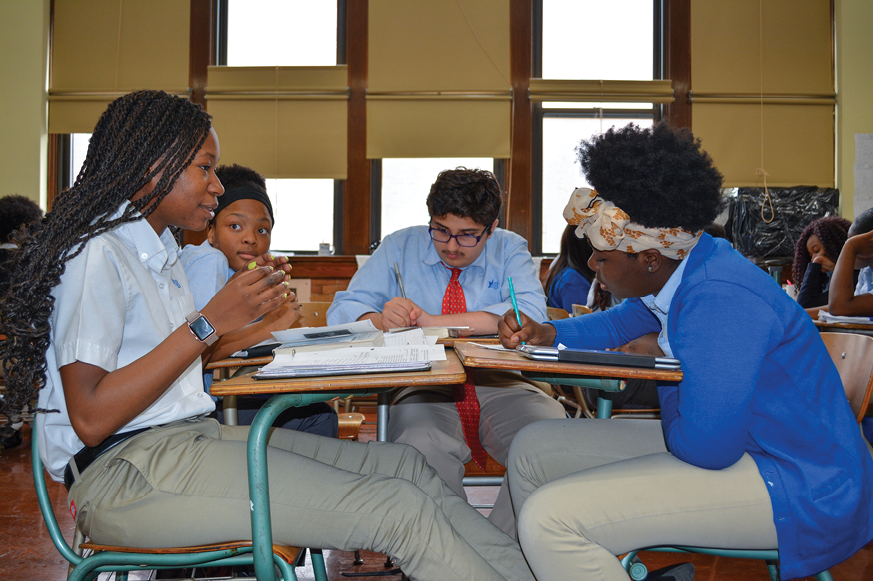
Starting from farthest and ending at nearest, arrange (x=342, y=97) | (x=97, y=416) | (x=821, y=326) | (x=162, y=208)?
1. (x=342, y=97)
2. (x=821, y=326)
3. (x=162, y=208)
4. (x=97, y=416)

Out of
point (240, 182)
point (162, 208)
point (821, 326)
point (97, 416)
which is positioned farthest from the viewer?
point (821, 326)

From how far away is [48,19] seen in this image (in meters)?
5.21

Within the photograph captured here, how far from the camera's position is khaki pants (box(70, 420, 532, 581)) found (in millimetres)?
969

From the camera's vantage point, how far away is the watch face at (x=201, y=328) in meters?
1.02

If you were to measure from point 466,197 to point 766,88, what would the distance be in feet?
14.5

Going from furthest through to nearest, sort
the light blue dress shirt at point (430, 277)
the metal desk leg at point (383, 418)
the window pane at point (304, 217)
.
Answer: the window pane at point (304, 217) < the light blue dress shirt at point (430, 277) < the metal desk leg at point (383, 418)

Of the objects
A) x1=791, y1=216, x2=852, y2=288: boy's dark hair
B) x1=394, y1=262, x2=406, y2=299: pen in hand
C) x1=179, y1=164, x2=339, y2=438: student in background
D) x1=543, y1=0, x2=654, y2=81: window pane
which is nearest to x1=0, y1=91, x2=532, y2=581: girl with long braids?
x1=179, y1=164, x2=339, y2=438: student in background

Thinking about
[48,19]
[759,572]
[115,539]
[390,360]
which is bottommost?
[759,572]

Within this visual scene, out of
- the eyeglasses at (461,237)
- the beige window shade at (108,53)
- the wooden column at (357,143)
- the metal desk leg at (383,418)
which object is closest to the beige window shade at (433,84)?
the wooden column at (357,143)

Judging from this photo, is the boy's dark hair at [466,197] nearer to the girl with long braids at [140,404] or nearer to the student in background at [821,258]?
the girl with long braids at [140,404]

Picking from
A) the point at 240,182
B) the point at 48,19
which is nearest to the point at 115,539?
the point at 240,182

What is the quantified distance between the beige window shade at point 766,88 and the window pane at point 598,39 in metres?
0.42

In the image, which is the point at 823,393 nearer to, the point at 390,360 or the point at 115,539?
the point at 390,360

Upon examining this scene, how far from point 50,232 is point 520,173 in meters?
4.58
